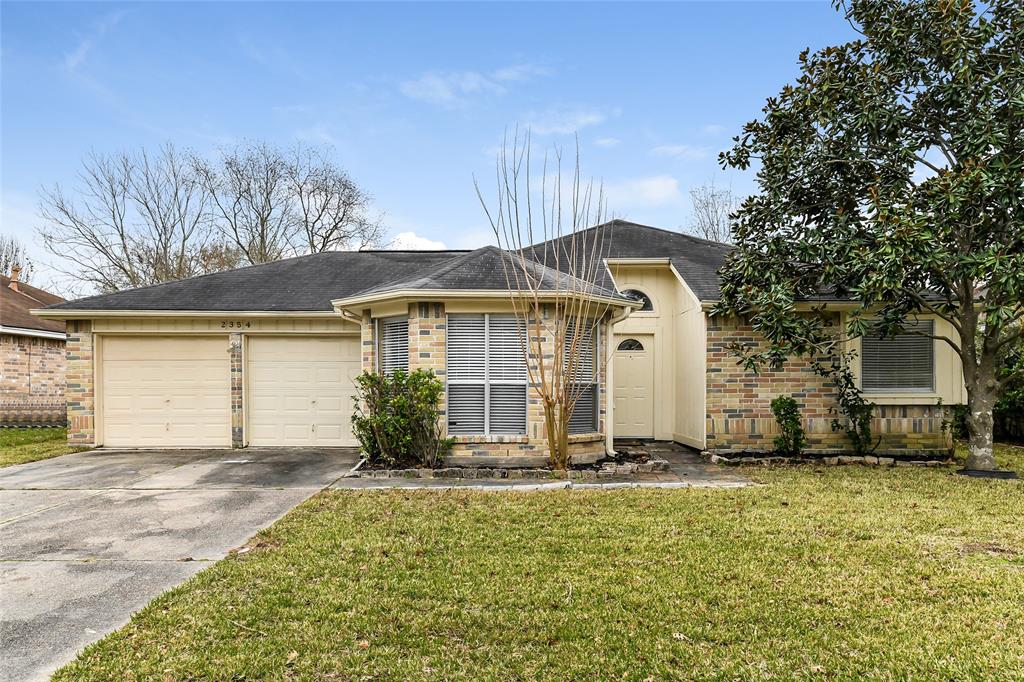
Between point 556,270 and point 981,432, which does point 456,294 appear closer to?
point 556,270

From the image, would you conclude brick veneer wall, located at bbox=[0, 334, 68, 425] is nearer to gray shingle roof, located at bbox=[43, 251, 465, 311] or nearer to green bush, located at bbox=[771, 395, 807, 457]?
gray shingle roof, located at bbox=[43, 251, 465, 311]

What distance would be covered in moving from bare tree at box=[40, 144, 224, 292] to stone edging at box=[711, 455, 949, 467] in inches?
928

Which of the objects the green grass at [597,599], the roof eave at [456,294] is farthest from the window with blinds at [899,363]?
the roof eave at [456,294]

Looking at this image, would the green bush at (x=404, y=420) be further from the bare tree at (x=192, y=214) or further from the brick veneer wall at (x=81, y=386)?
the bare tree at (x=192, y=214)

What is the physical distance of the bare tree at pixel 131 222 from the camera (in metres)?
22.6

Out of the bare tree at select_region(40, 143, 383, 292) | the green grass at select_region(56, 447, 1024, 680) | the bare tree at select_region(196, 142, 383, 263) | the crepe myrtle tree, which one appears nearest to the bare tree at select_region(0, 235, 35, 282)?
the bare tree at select_region(40, 143, 383, 292)

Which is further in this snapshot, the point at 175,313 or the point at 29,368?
the point at 29,368

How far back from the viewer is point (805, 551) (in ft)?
14.6

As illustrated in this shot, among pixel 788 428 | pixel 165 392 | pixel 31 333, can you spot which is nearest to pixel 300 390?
pixel 165 392

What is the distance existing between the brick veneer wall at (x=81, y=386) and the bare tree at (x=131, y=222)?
15083mm

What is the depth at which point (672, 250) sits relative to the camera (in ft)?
38.4

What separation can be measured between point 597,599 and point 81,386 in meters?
10.4

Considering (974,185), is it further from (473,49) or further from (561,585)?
(473,49)

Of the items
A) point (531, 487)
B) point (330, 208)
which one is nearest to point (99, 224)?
point (330, 208)
